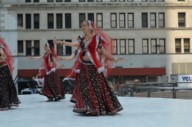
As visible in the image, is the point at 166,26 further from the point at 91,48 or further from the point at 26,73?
the point at 91,48

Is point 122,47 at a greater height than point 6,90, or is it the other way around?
point 122,47

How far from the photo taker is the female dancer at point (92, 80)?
10.0 meters

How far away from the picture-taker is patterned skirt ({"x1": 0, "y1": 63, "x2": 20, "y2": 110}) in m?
12.4

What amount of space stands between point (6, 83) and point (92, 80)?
3540 mm

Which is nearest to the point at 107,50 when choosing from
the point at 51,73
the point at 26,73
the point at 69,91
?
the point at 51,73

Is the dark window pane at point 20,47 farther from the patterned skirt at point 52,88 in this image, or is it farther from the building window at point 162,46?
the patterned skirt at point 52,88

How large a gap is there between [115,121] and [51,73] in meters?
7.94

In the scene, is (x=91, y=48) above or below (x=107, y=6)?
below

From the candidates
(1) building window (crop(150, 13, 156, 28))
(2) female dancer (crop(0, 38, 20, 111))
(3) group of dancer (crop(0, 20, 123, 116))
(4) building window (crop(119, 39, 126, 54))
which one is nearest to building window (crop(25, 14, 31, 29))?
(4) building window (crop(119, 39, 126, 54))

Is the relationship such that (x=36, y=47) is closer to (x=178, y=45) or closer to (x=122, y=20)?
(x=122, y=20)

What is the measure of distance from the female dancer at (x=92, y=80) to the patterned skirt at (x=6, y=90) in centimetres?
303

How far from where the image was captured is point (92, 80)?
10188 mm

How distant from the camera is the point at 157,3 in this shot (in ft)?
179

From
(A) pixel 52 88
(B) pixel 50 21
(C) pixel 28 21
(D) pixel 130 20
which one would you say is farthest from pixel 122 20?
(A) pixel 52 88
